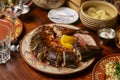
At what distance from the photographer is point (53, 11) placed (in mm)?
1377

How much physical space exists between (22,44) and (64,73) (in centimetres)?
25

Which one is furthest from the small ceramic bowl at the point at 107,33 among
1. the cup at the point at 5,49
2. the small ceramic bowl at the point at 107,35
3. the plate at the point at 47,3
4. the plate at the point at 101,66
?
the cup at the point at 5,49

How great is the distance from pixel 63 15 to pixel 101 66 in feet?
1.37

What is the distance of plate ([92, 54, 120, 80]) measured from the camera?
101 centimetres

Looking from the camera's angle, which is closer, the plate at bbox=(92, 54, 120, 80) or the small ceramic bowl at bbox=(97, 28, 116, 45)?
the plate at bbox=(92, 54, 120, 80)

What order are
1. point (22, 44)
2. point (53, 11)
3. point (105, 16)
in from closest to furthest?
point (22, 44) → point (105, 16) → point (53, 11)

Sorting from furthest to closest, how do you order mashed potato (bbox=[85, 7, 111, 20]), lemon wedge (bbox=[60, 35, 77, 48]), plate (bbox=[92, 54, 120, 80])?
1. mashed potato (bbox=[85, 7, 111, 20])
2. lemon wedge (bbox=[60, 35, 77, 48])
3. plate (bbox=[92, 54, 120, 80])

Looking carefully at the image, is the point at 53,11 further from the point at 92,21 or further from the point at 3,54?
the point at 3,54

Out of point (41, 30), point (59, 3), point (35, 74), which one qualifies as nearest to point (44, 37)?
point (41, 30)

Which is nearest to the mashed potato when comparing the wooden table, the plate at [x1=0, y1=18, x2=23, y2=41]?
the wooden table

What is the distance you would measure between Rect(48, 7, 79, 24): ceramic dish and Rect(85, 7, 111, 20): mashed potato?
8 centimetres

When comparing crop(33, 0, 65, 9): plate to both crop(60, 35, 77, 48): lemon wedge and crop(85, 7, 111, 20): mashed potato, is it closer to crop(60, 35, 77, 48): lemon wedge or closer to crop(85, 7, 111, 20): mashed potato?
crop(85, 7, 111, 20): mashed potato

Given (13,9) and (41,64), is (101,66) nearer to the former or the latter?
(41,64)

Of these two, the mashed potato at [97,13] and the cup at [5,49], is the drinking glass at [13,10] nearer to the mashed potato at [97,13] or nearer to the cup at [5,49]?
the cup at [5,49]
